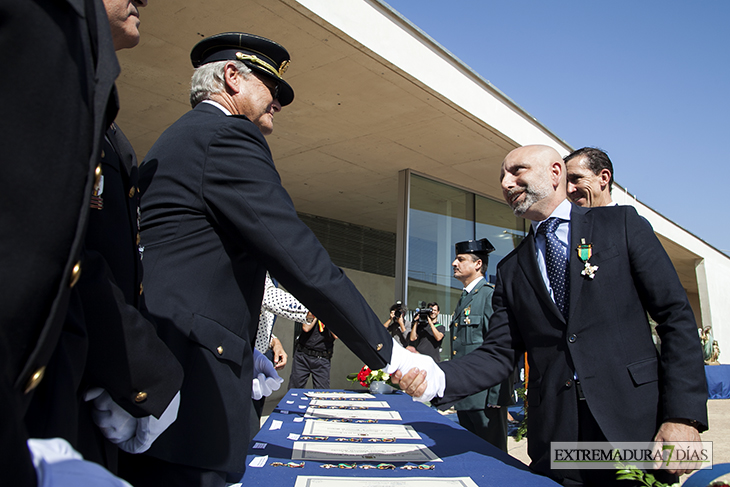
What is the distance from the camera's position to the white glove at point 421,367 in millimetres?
1457

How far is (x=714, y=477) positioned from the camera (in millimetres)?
1139

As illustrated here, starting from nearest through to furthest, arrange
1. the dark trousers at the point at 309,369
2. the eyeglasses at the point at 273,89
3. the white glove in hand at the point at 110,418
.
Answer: the white glove in hand at the point at 110,418 → the eyeglasses at the point at 273,89 → the dark trousers at the point at 309,369

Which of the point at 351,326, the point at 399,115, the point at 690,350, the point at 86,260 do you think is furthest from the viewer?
the point at 399,115

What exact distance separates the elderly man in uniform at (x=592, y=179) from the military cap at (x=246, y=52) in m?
1.68

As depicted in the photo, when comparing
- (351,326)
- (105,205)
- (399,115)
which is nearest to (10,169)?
(105,205)

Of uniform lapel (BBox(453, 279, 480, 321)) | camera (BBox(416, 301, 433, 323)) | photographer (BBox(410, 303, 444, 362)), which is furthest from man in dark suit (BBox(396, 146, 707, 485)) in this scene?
photographer (BBox(410, 303, 444, 362))

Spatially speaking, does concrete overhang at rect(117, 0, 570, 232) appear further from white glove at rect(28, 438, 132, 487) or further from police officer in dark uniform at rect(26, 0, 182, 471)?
white glove at rect(28, 438, 132, 487)

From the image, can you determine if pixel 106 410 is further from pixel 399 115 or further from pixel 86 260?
pixel 399 115

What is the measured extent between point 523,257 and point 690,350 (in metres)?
0.60

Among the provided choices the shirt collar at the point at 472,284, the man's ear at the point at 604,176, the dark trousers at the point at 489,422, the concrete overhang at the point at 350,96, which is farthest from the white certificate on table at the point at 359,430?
the concrete overhang at the point at 350,96

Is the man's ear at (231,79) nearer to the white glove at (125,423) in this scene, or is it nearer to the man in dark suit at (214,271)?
the man in dark suit at (214,271)

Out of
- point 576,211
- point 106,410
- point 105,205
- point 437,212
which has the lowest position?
point 106,410

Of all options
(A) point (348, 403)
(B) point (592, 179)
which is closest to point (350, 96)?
(B) point (592, 179)

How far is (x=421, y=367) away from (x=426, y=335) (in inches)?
192
